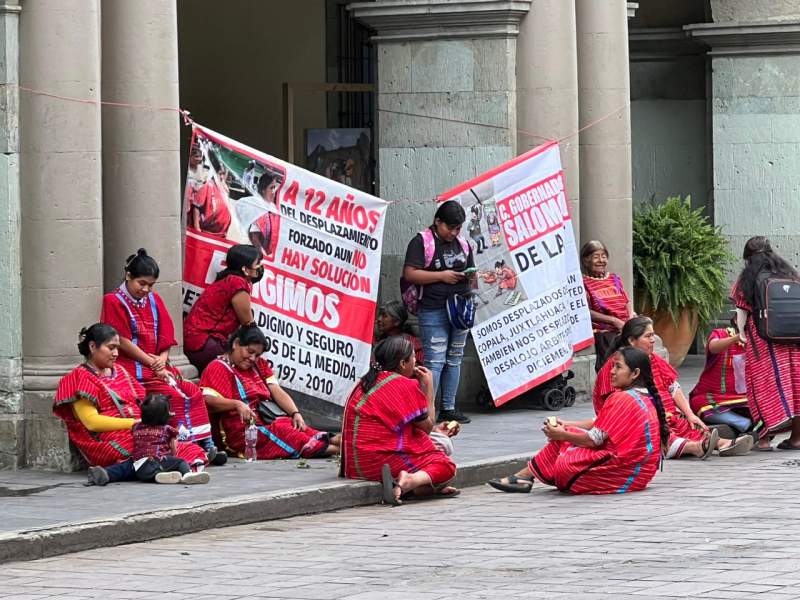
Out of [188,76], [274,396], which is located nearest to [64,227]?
[274,396]

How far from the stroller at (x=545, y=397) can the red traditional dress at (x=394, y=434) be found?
14.2 feet

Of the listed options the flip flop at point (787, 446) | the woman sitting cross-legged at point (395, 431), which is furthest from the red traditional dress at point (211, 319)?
the flip flop at point (787, 446)

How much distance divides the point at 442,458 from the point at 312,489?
87cm

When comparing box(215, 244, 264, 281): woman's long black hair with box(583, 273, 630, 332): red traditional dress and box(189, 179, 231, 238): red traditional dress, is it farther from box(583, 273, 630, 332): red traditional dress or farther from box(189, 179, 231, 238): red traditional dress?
box(583, 273, 630, 332): red traditional dress

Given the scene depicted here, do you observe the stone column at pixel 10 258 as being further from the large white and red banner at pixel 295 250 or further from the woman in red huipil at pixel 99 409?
the large white and red banner at pixel 295 250

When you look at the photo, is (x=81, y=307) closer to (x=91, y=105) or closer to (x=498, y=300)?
(x=91, y=105)

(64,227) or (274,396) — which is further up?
(64,227)

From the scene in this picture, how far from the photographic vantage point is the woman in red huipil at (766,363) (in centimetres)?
1339

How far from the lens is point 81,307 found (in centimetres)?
1210

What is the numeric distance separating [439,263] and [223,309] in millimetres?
2155

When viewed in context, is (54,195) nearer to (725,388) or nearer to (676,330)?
(725,388)

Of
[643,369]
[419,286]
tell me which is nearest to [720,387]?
[419,286]

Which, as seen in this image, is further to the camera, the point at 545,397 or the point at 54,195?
the point at 545,397

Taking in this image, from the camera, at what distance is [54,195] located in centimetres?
1202
